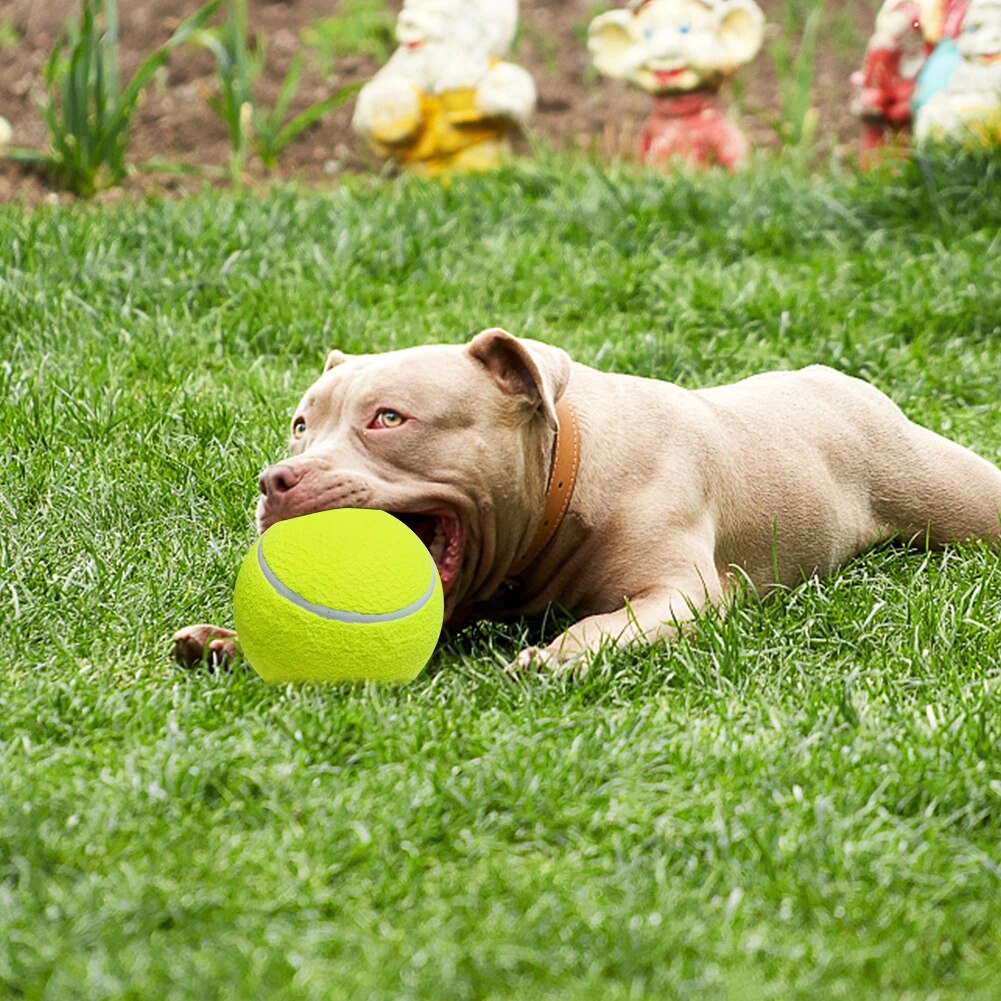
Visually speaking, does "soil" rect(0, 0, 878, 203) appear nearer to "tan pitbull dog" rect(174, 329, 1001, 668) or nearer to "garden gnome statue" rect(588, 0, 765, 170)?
"garden gnome statue" rect(588, 0, 765, 170)

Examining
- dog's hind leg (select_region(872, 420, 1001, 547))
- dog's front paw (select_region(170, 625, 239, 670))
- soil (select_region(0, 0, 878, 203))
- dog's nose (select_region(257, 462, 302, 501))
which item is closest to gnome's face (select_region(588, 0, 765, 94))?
soil (select_region(0, 0, 878, 203))

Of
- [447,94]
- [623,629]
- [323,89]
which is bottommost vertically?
[323,89]

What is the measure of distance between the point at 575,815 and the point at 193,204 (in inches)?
198

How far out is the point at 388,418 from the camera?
345 centimetres

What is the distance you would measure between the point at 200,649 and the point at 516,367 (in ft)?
3.09

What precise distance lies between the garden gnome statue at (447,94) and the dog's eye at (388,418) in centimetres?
498

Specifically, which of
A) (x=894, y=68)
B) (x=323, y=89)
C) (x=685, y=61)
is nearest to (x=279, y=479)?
(x=685, y=61)

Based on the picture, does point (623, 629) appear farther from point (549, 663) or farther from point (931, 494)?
point (931, 494)

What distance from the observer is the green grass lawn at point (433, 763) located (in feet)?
7.62

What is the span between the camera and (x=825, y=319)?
20.4ft

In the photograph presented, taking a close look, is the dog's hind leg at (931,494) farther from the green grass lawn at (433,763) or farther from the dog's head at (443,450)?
the dog's head at (443,450)

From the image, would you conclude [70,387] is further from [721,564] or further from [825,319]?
[825,319]

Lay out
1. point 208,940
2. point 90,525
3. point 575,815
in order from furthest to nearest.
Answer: point 90,525, point 575,815, point 208,940

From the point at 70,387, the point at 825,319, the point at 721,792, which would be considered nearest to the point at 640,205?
the point at 825,319
